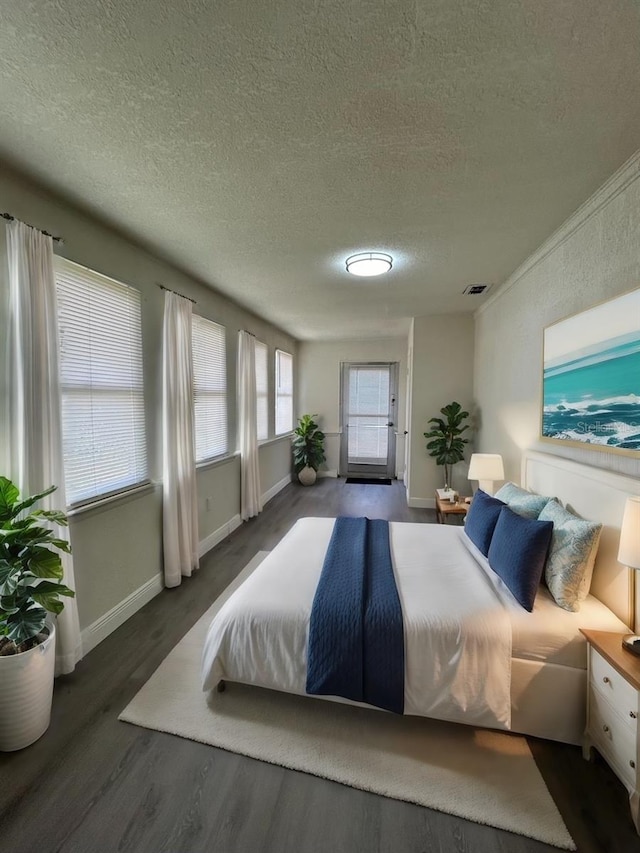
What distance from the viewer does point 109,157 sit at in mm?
1613

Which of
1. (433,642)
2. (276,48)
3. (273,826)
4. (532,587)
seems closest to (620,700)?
(532,587)

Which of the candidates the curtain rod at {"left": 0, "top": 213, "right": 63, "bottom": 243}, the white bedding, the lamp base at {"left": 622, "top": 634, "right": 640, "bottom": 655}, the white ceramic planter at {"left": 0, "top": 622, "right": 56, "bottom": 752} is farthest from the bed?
the curtain rod at {"left": 0, "top": 213, "right": 63, "bottom": 243}

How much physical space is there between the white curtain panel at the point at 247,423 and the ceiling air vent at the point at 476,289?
8.51ft

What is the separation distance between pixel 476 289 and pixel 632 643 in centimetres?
321

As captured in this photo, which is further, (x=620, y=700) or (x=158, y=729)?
(x=158, y=729)

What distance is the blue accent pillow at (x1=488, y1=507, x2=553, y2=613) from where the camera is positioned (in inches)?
64.2

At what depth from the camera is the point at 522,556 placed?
1698mm

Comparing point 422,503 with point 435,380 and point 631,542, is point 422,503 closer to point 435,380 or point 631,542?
point 435,380

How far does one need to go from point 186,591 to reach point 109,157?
2893mm

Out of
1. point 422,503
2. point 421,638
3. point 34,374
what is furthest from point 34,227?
point 422,503

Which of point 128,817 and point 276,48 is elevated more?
point 276,48

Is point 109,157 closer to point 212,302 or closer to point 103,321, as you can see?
point 103,321

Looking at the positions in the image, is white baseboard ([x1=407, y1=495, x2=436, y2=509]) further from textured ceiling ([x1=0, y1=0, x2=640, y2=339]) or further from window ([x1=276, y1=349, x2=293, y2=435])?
textured ceiling ([x1=0, y1=0, x2=640, y2=339])

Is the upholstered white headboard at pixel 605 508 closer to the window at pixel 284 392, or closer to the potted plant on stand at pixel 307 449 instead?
the window at pixel 284 392
